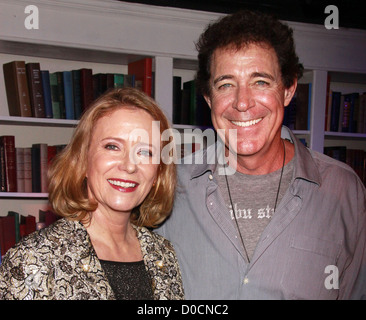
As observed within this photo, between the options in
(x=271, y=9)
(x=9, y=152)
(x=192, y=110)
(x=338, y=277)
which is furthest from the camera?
(x=271, y=9)

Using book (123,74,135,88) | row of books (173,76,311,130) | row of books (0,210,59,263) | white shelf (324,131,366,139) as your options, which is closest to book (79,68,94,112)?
book (123,74,135,88)

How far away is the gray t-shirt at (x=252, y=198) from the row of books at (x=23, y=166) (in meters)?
1.81

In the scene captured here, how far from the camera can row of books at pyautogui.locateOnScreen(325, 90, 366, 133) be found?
4.16 m

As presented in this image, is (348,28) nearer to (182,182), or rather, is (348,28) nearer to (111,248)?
(182,182)

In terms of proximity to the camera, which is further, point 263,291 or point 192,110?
point 192,110

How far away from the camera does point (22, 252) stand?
141cm

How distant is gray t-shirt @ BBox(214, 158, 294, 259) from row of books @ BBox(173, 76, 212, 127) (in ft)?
5.84

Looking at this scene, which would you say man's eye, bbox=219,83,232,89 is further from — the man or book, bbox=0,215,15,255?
book, bbox=0,215,15,255

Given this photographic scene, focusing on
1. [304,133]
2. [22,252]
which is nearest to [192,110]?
[304,133]

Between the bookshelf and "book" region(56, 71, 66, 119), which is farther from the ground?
the bookshelf

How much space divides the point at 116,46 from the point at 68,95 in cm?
49

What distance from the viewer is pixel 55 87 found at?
3.39 meters

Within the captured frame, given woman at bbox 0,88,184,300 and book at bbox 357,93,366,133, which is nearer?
woman at bbox 0,88,184,300
